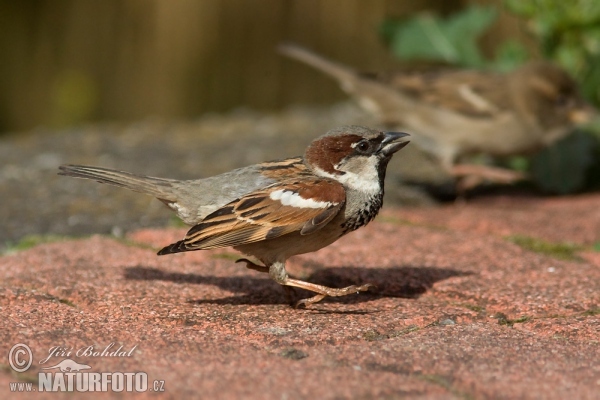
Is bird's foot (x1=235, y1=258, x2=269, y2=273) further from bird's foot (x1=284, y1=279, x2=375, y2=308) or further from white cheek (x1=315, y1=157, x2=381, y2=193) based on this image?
white cheek (x1=315, y1=157, x2=381, y2=193)

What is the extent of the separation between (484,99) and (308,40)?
172 inches

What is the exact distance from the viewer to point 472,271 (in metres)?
4.18

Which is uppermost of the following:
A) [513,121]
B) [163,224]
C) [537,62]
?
[537,62]

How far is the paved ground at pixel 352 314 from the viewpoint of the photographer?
2.58m

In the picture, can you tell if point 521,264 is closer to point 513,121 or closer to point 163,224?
point 163,224

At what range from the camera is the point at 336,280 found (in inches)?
165

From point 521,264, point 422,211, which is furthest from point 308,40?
point 521,264

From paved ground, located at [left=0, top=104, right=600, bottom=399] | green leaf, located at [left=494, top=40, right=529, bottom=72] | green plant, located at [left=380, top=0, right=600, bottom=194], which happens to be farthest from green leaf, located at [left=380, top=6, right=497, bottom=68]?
paved ground, located at [left=0, top=104, right=600, bottom=399]

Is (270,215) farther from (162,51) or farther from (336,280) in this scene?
(162,51)

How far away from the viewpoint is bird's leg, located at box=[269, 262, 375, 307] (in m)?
3.71

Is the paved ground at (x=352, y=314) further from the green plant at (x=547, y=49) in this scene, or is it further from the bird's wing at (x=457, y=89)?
the bird's wing at (x=457, y=89)

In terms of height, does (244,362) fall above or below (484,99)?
below

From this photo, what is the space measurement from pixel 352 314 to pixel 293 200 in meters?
0.61

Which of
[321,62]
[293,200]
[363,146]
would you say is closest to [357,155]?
[363,146]
